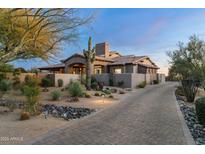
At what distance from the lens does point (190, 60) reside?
2281 cm

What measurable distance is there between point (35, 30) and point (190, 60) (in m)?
15.5

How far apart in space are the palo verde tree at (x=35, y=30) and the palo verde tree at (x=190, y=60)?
11577mm

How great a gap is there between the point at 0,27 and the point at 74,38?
3465 mm

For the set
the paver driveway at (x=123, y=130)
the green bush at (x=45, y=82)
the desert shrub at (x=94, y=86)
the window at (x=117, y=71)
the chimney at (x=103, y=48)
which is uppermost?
the chimney at (x=103, y=48)

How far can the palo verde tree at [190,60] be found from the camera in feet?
69.3

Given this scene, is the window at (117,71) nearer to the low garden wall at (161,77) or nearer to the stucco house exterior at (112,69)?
the stucco house exterior at (112,69)

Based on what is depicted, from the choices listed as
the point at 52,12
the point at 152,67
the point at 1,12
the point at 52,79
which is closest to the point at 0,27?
the point at 1,12

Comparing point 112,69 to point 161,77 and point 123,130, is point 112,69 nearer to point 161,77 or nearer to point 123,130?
point 161,77

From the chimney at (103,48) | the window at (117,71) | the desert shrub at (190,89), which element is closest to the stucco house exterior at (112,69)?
the window at (117,71)

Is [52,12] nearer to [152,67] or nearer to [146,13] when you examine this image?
[146,13]

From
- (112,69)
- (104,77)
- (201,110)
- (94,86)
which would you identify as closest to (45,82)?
(94,86)

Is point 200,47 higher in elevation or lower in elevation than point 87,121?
higher

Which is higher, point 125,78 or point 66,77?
point 66,77

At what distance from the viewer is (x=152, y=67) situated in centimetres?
2802
